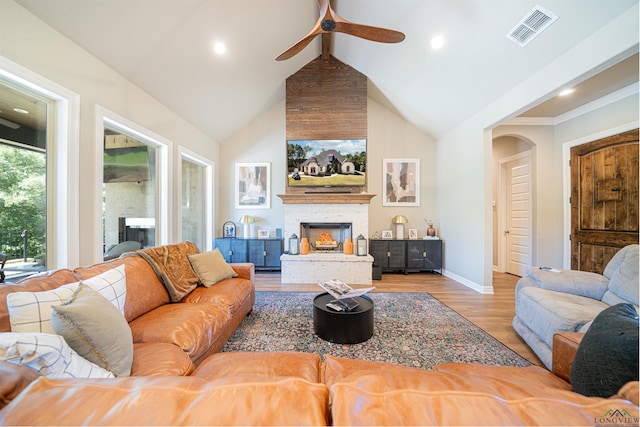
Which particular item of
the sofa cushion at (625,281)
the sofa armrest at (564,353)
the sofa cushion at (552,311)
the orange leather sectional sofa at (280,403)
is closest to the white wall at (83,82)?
the orange leather sectional sofa at (280,403)

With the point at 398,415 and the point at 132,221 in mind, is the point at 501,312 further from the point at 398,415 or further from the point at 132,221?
the point at 132,221

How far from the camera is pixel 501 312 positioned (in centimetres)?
276

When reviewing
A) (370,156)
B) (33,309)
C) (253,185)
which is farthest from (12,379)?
(370,156)

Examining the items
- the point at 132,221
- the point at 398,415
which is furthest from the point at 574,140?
the point at 132,221

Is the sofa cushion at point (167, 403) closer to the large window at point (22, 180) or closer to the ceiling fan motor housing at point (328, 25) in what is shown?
the large window at point (22, 180)

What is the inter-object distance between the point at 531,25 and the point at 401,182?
3035 mm

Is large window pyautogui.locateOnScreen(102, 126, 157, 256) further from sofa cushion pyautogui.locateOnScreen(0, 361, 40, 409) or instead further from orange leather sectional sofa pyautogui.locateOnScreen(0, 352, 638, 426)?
orange leather sectional sofa pyautogui.locateOnScreen(0, 352, 638, 426)

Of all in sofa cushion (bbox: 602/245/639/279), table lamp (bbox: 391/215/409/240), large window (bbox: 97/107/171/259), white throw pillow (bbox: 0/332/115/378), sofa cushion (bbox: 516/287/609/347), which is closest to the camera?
white throw pillow (bbox: 0/332/115/378)

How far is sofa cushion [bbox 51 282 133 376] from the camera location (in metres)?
0.96

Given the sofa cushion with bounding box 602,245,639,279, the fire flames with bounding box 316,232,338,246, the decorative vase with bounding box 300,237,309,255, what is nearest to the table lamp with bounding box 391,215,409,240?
the fire flames with bounding box 316,232,338,246

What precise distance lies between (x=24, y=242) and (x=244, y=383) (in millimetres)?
2678

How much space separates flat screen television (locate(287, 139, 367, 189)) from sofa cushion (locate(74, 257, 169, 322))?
2929 millimetres

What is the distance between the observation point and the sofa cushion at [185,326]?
140 centimetres

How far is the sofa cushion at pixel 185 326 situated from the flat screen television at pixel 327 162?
9.92ft
